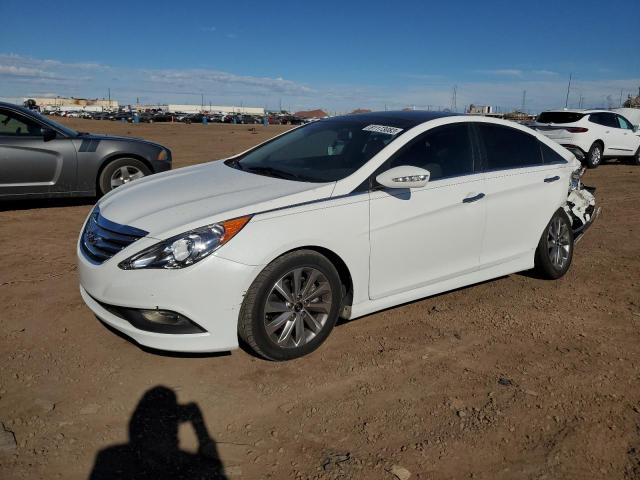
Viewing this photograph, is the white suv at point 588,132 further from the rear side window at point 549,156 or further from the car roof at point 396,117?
the car roof at point 396,117

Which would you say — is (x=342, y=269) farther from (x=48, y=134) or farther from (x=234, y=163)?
(x=48, y=134)

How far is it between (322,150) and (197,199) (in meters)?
1.31

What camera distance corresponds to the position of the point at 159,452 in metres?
2.65

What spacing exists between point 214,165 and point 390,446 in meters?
2.99

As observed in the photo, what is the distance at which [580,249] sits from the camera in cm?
655

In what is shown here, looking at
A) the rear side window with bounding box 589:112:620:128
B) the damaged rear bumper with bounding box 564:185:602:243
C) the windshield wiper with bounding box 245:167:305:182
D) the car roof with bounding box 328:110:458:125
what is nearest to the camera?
the windshield wiper with bounding box 245:167:305:182

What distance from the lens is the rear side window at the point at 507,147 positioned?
183 inches

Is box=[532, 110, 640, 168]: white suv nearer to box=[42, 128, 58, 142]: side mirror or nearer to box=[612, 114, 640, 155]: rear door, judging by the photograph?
box=[612, 114, 640, 155]: rear door

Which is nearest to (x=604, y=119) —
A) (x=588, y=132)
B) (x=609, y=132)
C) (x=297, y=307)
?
(x=609, y=132)

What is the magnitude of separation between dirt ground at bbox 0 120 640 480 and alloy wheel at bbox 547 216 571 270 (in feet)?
1.84

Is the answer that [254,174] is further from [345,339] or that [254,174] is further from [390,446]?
[390,446]

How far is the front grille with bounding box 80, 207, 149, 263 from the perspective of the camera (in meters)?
3.36

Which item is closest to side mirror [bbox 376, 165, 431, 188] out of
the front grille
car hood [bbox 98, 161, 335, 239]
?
car hood [bbox 98, 161, 335, 239]

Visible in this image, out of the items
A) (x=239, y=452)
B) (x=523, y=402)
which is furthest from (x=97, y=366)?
(x=523, y=402)
